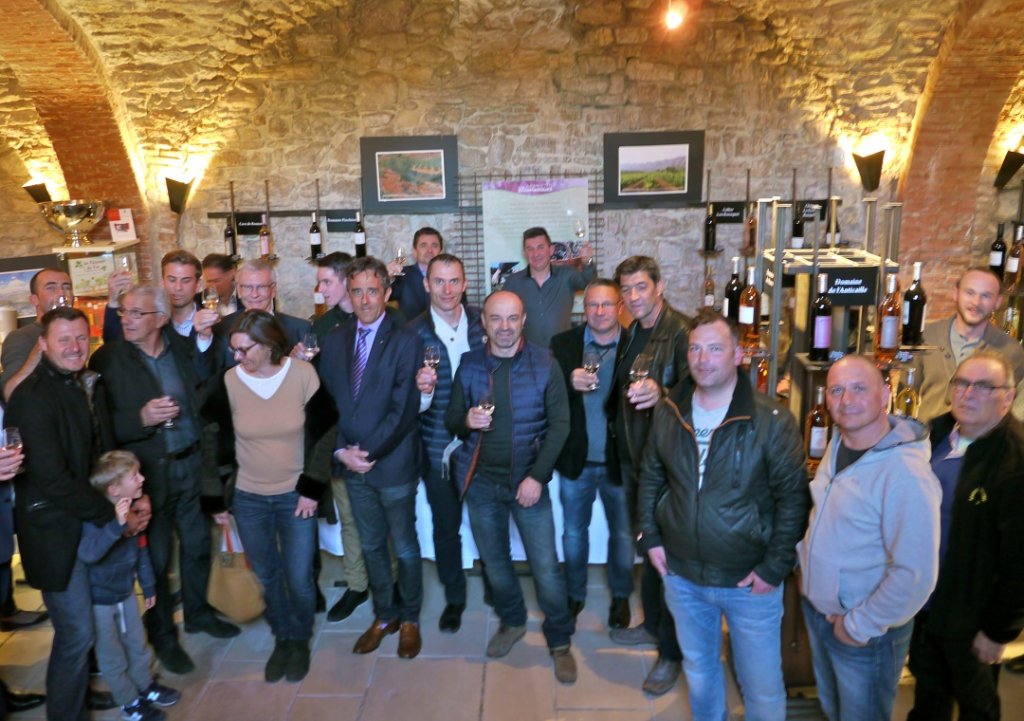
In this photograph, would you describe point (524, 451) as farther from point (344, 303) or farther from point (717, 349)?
point (344, 303)

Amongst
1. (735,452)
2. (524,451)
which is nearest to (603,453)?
(524,451)

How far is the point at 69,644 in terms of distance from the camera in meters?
3.15

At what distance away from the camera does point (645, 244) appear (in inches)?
281

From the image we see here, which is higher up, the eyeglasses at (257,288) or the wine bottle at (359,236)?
the wine bottle at (359,236)

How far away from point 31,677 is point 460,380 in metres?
2.50

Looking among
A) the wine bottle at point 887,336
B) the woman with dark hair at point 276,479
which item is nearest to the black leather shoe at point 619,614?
the woman with dark hair at point 276,479

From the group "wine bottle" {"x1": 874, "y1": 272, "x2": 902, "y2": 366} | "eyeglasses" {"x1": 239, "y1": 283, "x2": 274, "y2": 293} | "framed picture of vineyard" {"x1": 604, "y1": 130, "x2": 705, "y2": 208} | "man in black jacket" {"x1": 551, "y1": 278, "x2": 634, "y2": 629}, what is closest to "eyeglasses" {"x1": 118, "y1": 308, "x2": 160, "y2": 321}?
"eyeglasses" {"x1": 239, "y1": 283, "x2": 274, "y2": 293}

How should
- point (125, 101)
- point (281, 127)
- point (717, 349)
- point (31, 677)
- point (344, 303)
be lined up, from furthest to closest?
1. point (281, 127)
2. point (125, 101)
3. point (344, 303)
4. point (31, 677)
5. point (717, 349)

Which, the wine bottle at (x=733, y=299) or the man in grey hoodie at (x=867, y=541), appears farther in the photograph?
the wine bottle at (x=733, y=299)

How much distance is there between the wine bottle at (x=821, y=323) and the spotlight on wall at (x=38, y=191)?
628cm

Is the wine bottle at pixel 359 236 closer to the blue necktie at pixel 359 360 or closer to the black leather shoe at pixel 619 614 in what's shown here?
the blue necktie at pixel 359 360

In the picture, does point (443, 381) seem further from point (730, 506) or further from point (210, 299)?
point (730, 506)

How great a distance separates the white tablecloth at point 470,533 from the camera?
4.20 metres

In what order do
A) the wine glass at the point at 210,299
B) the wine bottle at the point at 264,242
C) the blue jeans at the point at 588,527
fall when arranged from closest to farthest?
1. the blue jeans at the point at 588,527
2. the wine glass at the point at 210,299
3. the wine bottle at the point at 264,242
